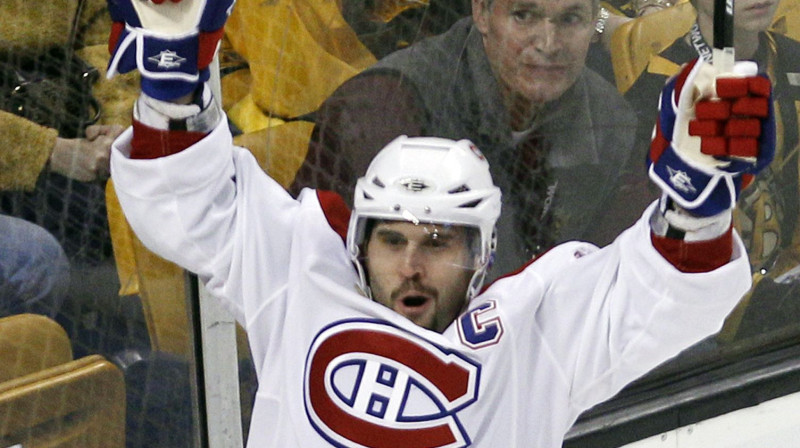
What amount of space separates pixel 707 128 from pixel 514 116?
2.69 ft

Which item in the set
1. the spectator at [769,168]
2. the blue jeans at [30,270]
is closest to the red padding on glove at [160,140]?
the blue jeans at [30,270]

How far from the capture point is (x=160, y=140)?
1464 mm

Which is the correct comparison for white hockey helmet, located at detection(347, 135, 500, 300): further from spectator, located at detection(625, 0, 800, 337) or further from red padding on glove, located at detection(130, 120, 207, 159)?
spectator, located at detection(625, 0, 800, 337)

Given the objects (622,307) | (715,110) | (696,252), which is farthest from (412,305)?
(715,110)

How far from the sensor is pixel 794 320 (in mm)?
2773

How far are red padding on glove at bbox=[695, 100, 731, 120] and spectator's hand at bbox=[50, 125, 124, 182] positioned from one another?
76 centimetres

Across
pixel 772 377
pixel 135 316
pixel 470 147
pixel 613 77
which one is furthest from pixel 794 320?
pixel 135 316

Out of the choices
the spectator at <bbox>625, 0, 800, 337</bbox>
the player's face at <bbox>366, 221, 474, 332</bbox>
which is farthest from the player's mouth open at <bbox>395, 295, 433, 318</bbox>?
the spectator at <bbox>625, 0, 800, 337</bbox>

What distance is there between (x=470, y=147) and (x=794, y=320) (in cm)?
140

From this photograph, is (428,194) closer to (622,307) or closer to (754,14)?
(622,307)

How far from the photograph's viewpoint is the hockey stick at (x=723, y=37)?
133 centimetres

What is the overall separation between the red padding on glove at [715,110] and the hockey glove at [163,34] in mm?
536

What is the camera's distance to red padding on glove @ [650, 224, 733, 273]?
1.43m

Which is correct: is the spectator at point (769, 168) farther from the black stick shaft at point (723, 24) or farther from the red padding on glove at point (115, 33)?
the red padding on glove at point (115, 33)
